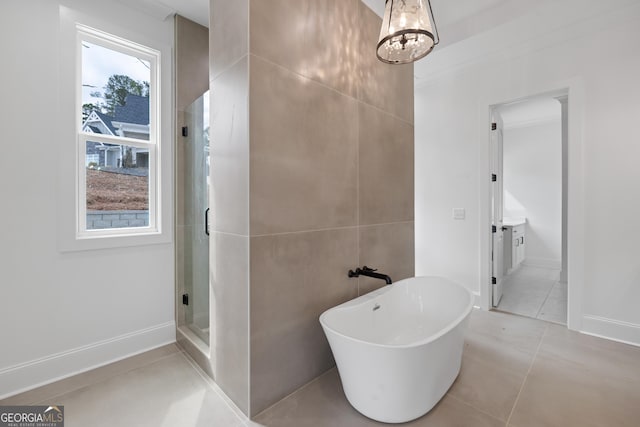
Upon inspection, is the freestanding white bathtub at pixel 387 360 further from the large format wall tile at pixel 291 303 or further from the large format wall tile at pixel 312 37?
the large format wall tile at pixel 312 37

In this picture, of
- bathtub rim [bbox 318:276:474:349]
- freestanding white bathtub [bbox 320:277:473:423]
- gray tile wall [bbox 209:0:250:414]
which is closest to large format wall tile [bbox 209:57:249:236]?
gray tile wall [bbox 209:0:250:414]

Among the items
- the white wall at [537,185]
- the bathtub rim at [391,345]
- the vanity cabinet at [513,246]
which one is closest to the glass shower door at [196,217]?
the bathtub rim at [391,345]

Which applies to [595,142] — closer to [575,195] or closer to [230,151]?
[575,195]

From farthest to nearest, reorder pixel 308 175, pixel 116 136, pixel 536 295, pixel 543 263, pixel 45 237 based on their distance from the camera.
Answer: pixel 543 263 < pixel 536 295 < pixel 116 136 < pixel 45 237 < pixel 308 175

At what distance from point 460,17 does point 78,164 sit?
10.9 feet

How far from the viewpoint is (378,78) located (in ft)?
7.37

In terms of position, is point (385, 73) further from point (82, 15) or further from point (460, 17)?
point (82, 15)

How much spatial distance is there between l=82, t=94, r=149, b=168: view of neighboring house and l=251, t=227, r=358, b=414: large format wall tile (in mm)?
1524

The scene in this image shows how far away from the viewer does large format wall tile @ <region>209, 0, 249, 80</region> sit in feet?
4.74

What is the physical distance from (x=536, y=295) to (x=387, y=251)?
8.39ft

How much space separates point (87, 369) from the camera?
Result: 1.94m

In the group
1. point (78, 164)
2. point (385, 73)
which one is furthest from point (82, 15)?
point (385, 73)

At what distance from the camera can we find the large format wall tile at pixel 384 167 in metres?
2.11


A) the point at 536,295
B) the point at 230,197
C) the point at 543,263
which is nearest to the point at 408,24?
the point at 230,197
